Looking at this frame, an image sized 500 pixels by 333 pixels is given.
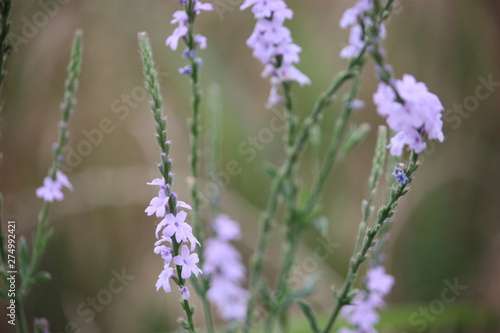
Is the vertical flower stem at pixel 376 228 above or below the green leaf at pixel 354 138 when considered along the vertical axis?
below

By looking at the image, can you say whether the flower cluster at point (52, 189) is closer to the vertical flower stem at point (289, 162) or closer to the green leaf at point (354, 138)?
the vertical flower stem at point (289, 162)

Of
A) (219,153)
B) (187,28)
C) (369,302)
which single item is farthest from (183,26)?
(219,153)

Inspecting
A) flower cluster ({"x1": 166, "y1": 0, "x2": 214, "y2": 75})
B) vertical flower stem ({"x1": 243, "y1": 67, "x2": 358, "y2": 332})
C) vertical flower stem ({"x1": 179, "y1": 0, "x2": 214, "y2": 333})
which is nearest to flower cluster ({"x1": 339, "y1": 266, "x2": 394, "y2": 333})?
vertical flower stem ({"x1": 243, "y1": 67, "x2": 358, "y2": 332})

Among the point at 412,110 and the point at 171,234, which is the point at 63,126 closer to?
the point at 171,234

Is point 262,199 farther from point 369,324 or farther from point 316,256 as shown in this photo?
point 369,324

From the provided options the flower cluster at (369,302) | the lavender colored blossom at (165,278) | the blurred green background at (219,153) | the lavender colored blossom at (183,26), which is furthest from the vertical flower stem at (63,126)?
the blurred green background at (219,153)

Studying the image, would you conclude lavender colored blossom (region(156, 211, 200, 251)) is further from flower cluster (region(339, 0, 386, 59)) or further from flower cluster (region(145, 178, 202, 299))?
flower cluster (region(339, 0, 386, 59))
